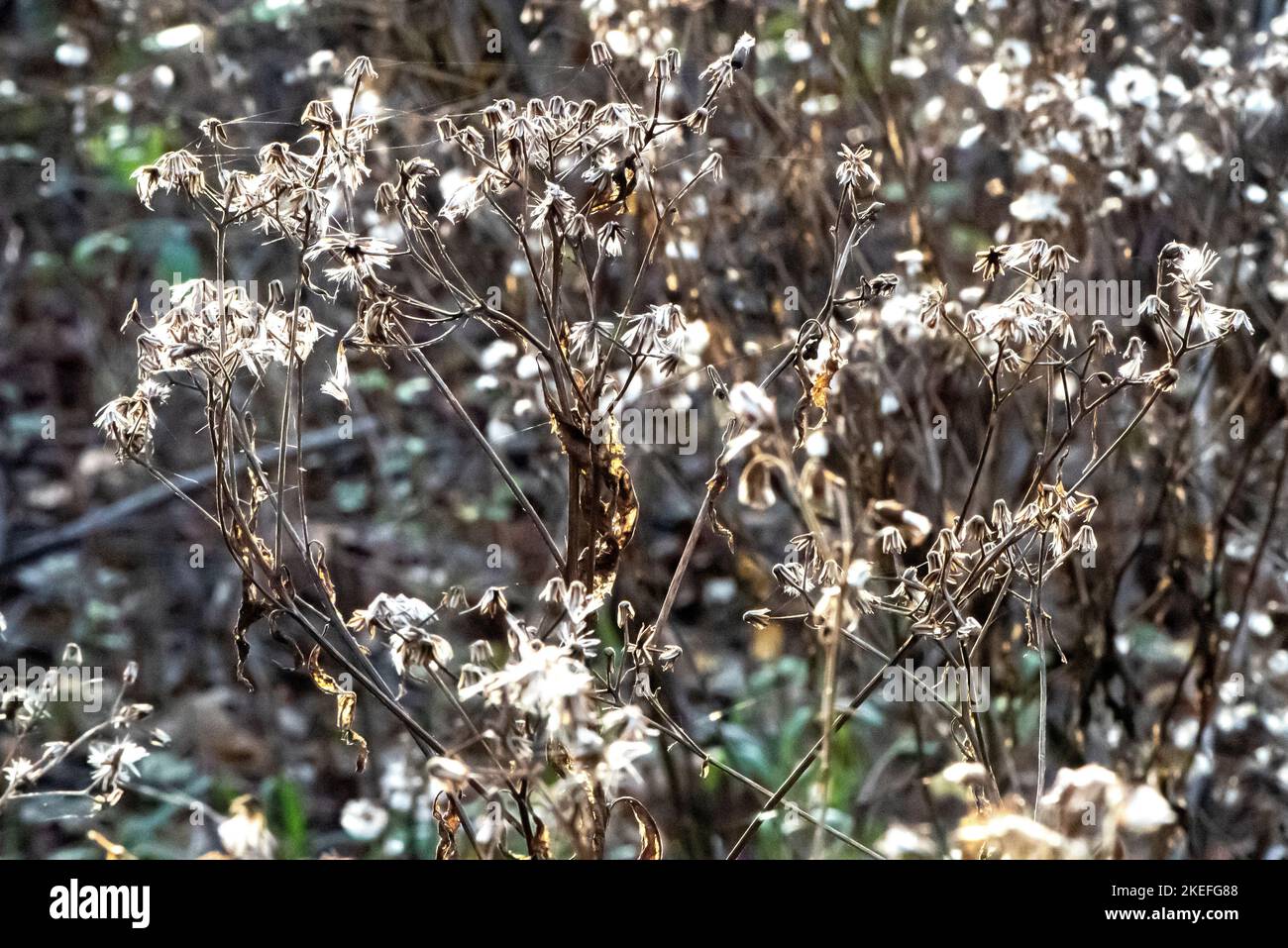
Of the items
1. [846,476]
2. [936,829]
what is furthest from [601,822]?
[936,829]

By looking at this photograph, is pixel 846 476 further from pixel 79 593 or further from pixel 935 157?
pixel 79 593

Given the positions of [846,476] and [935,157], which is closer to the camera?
[846,476]

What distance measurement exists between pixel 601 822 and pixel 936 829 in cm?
62

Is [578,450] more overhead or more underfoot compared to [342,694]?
more overhead

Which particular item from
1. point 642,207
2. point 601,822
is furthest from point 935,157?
point 601,822

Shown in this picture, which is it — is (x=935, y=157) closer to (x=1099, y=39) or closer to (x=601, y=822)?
(x=1099, y=39)

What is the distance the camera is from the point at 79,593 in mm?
1394

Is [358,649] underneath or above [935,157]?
underneath
